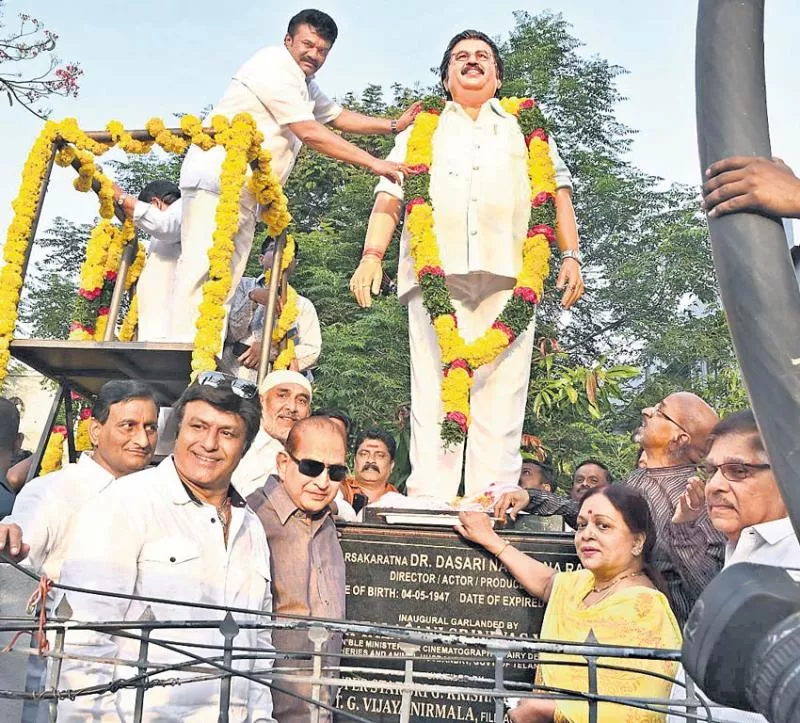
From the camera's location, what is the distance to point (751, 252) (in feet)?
2.92

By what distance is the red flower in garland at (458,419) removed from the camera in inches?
233

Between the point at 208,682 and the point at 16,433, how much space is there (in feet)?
7.95

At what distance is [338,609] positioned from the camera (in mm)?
4297

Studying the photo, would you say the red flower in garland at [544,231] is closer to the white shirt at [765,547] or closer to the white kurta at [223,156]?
the white kurta at [223,156]

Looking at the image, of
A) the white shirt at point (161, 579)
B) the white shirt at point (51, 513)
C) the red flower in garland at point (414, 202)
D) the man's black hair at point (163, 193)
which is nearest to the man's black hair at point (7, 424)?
the white shirt at point (51, 513)

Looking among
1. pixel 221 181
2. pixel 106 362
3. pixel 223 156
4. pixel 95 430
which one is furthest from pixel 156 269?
pixel 95 430

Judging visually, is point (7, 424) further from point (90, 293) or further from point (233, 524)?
point (90, 293)

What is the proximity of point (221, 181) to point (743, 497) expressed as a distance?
3985 millimetres

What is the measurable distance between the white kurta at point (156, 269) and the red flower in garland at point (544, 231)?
2489 mm

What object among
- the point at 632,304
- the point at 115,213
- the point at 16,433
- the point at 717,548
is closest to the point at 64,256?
the point at 632,304

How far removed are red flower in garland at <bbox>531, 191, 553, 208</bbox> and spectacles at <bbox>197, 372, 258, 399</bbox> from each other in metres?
2.82

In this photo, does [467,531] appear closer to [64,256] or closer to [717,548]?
[717,548]

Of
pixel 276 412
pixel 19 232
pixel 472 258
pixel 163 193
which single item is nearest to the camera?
pixel 276 412

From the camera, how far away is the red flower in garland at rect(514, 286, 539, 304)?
611 centimetres
